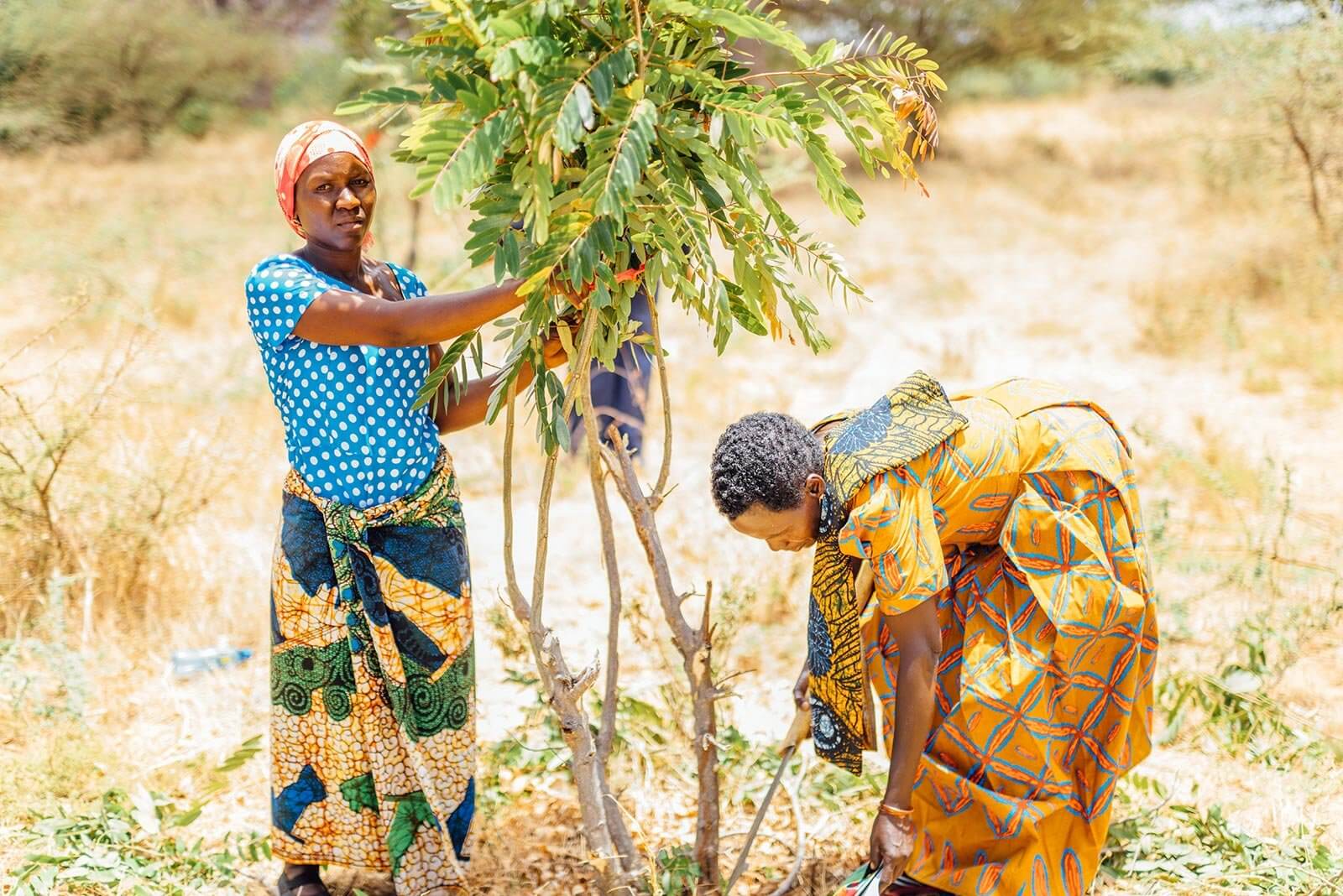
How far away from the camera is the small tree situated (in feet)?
5.50

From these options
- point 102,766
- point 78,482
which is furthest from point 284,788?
point 78,482

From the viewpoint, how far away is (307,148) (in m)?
2.11

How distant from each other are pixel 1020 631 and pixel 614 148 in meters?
1.16

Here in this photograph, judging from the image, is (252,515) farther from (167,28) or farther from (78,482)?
(167,28)

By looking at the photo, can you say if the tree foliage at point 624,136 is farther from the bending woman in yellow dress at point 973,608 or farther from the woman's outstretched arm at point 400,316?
the bending woman in yellow dress at point 973,608

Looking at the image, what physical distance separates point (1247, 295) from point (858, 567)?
261 inches

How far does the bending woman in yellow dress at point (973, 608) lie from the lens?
6.58 ft

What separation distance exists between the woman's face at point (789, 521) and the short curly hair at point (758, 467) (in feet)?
0.04

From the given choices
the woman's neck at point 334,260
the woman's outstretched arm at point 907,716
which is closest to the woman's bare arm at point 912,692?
the woman's outstretched arm at point 907,716

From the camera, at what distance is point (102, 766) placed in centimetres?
293

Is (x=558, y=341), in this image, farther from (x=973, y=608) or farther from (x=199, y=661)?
(x=199, y=661)

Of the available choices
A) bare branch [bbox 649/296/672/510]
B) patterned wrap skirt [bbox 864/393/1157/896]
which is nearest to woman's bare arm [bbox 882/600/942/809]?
patterned wrap skirt [bbox 864/393/1157/896]

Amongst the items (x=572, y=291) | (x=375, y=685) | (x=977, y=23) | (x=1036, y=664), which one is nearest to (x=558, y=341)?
(x=572, y=291)

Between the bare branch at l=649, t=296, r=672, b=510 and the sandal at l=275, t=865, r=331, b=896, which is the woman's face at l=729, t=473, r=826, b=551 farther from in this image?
the sandal at l=275, t=865, r=331, b=896
